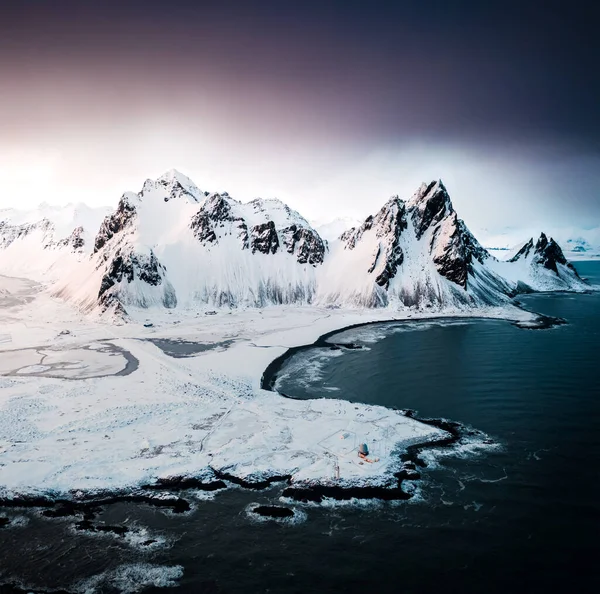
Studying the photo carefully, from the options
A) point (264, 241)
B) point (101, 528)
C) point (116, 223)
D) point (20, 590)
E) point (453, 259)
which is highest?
point (116, 223)

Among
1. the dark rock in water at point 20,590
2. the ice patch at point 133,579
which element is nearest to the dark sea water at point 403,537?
the ice patch at point 133,579

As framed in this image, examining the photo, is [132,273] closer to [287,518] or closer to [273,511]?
[273,511]

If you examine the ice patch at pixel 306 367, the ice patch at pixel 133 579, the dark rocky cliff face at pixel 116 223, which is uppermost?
the dark rocky cliff face at pixel 116 223

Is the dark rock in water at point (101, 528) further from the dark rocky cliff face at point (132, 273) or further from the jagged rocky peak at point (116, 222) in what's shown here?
the jagged rocky peak at point (116, 222)

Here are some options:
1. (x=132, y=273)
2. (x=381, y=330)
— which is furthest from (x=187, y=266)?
(x=381, y=330)

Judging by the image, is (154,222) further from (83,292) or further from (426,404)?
(426,404)
